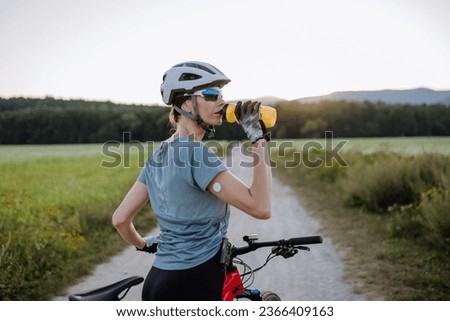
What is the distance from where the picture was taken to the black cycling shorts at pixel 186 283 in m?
1.94

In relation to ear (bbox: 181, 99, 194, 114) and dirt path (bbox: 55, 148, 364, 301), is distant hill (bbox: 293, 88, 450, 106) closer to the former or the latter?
dirt path (bbox: 55, 148, 364, 301)

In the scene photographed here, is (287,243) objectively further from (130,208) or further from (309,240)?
(130,208)

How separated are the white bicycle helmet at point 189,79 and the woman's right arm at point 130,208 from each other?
39 cm

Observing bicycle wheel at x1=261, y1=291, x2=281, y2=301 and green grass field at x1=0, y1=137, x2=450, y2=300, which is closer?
bicycle wheel at x1=261, y1=291, x2=281, y2=301

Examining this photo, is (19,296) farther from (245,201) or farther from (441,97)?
(441,97)

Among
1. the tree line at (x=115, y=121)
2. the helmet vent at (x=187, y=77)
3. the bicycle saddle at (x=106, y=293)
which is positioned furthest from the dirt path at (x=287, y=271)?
the helmet vent at (x=187, y=77)

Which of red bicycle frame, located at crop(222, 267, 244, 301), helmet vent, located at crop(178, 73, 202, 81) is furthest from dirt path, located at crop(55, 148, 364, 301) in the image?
helmet vent, located at crop(178, 73, 202, 81)

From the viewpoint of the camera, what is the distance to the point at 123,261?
569 centimetres

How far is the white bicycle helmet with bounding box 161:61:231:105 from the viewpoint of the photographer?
1.95 m

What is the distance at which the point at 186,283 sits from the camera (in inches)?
76.8

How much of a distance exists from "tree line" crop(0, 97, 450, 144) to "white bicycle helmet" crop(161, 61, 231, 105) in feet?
9.59

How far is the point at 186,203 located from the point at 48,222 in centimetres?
464

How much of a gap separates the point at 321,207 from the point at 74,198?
4.47 meters

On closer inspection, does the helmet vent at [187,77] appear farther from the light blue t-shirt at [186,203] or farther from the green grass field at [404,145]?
the green grass field at [404,145]
